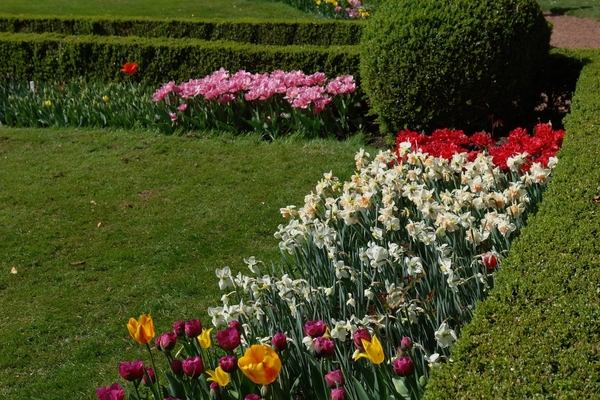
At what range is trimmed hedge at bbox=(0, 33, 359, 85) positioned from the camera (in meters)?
7.80

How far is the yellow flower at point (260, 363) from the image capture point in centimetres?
233

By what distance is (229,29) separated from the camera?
10.4 meters

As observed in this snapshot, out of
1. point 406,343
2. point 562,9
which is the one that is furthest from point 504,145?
point 562,9

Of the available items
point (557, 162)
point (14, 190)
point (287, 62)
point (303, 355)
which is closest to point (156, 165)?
point (14, 190)

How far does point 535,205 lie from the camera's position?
397 centimetres

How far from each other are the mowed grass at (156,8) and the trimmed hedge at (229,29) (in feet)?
15.8

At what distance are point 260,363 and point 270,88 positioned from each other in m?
5.13

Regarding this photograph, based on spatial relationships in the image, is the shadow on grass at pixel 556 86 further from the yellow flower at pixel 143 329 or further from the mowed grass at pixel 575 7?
the mowed grass at pixel 575 7

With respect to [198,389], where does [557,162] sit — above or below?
above

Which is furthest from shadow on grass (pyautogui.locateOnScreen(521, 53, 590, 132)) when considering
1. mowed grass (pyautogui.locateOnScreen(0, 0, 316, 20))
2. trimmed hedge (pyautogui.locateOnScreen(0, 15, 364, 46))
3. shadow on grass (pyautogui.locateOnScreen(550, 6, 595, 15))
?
shadow on grass (pyautogui.locateOnScreen(550, 6, 595, 15))

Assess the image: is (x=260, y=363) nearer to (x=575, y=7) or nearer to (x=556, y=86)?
(x=556, y=86)

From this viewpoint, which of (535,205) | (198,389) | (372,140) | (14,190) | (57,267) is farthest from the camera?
(372,140)

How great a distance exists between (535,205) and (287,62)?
172 inches

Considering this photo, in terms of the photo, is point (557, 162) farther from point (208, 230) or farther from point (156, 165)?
point (156, 165)
